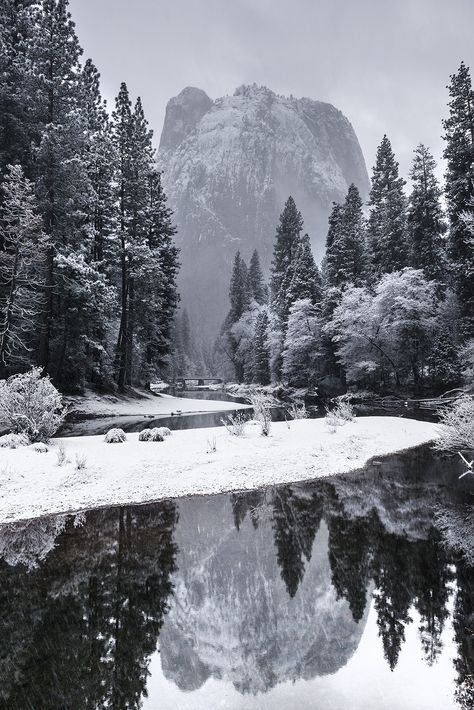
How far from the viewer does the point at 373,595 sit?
4742 millimetres

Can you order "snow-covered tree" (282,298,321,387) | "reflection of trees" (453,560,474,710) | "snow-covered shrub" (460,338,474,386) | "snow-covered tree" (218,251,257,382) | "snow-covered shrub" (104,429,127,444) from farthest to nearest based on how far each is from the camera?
"snow-covered tree" (218,251,257,382), "snow-covered tree" (282,298,321,387), "snow-covered shrub" (460,338,474,386), "snow-covered shrub" (104,429,127,444), "reflection of trees" (453,560,474,710)

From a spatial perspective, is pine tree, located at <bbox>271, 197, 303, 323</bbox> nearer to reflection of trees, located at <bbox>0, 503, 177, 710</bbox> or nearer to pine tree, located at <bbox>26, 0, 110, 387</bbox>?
pine tree, located at <bbox>26, 0, 110, 387</bbox>

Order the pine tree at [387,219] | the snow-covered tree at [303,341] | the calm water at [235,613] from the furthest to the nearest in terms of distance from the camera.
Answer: the snow-covered tree at [303,341] < the pine tree at [387,219] < the calm water at [235,613]

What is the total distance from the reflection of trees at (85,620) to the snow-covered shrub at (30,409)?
6.16 metres

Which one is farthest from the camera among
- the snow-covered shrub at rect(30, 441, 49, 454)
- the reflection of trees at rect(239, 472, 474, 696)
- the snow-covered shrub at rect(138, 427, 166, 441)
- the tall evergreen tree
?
the tall evergreen tree

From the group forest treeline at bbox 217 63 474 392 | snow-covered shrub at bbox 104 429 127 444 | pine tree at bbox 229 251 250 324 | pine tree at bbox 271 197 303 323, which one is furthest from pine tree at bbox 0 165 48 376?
pine tree at bbox 229 251 250 324

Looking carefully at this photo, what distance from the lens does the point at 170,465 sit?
34.1ft

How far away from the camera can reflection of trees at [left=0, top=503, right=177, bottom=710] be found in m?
3.25

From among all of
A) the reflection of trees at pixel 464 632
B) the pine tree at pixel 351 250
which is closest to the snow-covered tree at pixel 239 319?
the pine tree at pixel 351 250

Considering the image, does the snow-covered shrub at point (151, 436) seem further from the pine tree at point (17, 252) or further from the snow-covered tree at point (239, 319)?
the snow-covered tree at point (239, 319)

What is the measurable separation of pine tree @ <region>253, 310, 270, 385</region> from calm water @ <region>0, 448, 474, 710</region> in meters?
46.8

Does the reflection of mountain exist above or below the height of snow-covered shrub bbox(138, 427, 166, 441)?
below

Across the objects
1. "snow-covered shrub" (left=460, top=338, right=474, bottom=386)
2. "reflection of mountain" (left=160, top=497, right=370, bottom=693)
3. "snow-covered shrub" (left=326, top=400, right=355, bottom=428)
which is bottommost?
"reflection of mountain" (left=160, top=497, right=370, bottom=693)

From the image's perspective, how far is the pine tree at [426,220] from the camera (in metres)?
33.9
